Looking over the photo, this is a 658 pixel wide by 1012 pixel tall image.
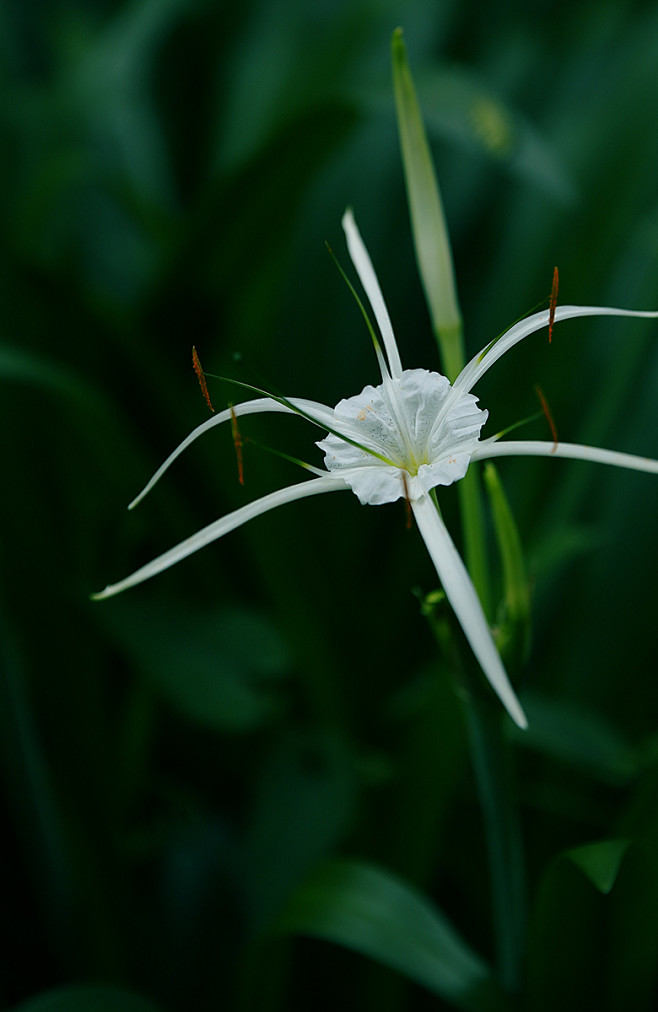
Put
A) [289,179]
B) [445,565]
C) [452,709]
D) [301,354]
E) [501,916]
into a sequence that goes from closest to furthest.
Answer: [445,565], [501,916], [452,709], [289,179], [301,354]

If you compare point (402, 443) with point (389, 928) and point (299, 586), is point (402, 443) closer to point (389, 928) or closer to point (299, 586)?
point (389, 928)

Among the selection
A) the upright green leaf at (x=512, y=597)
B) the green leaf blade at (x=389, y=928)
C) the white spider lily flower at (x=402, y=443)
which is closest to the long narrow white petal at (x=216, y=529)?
the white spider lily flower at (x=402, y=443)

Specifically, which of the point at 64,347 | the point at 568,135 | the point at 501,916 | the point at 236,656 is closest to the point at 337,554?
the point at 236,656

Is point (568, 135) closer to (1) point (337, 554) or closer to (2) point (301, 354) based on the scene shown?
(2) point (301, 354)

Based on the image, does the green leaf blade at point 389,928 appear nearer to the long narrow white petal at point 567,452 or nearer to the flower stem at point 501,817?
the flower stem at point 501,817

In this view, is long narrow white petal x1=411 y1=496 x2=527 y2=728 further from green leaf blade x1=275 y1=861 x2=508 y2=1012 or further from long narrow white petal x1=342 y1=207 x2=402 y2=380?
green leaf blade x1=275 y1=861 x2=508 y2=1012

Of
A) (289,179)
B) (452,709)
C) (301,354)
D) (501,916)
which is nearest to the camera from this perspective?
(501,916)

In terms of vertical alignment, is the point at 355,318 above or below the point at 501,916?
above

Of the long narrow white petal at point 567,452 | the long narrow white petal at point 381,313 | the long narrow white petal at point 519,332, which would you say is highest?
the long narrow white petal at point 381,313
